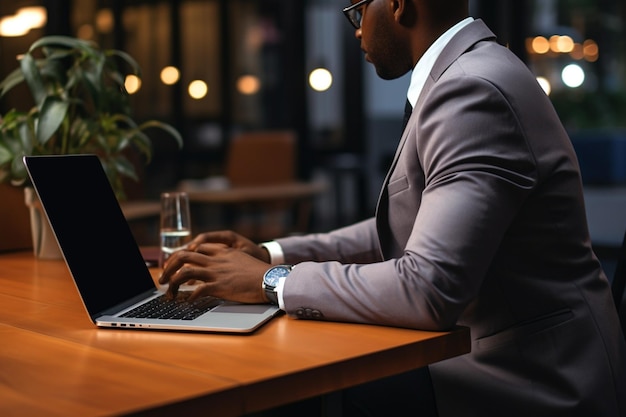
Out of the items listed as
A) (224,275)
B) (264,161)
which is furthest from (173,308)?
(264,161)

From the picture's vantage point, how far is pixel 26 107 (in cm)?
371

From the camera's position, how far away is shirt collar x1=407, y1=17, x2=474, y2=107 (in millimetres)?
1711

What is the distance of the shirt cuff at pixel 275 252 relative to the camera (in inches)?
77.4

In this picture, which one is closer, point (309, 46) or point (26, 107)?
point (26, 107)

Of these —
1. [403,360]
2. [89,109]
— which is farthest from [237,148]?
[403,360]

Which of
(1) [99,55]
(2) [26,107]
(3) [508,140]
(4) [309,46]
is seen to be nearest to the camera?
(3) [508,140]

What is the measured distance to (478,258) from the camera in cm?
141

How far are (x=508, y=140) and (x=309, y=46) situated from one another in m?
7.78

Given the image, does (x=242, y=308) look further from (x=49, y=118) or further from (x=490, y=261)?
(x=49, y=118)

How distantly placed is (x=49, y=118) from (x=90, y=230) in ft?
2.59

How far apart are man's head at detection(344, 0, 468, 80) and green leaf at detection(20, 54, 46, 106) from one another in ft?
3.35

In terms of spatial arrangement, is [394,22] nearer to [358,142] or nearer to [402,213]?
[402,213]

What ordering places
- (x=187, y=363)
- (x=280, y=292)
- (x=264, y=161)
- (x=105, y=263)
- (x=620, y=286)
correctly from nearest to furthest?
(x=187, y=363), (x=280, y=292), (x=105, y=263), (x=620, y=286), (x=264, y=161)

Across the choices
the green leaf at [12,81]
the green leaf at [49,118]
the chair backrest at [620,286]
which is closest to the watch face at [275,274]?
the chair backrest at [620,286]
